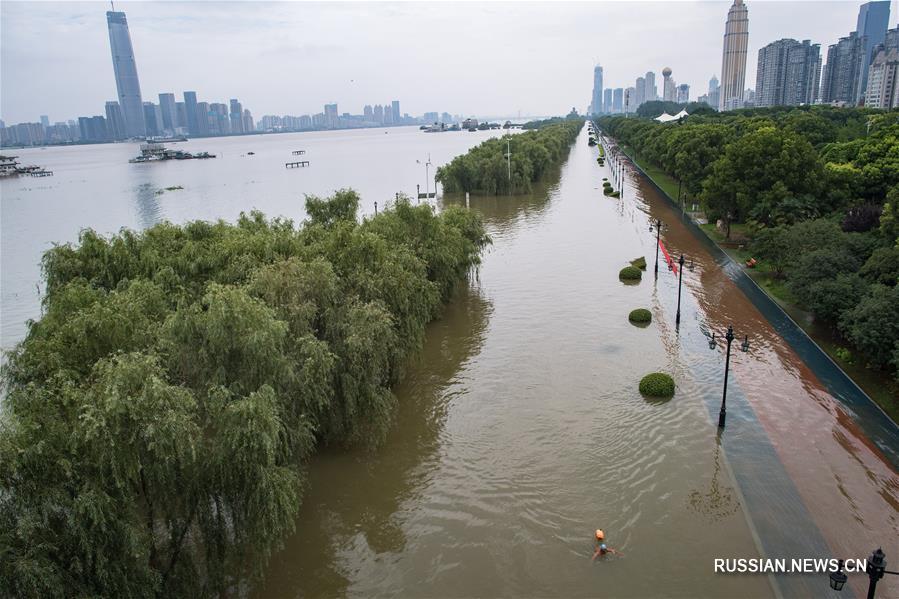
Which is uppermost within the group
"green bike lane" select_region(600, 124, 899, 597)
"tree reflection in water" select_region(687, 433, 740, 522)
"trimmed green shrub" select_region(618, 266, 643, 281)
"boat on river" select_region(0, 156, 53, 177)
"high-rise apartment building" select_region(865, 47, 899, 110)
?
"high-rise apartment building" select_region(865, 47, 899, 110)

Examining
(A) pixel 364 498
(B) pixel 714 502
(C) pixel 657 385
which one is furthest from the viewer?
(C) pixel 657 385

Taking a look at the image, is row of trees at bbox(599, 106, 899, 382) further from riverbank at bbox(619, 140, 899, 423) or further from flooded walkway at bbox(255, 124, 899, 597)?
flooded walkway at bbox(255, 124, 899, 597)

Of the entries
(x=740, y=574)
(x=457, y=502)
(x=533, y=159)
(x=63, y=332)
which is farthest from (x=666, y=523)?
(x=533, y=159)

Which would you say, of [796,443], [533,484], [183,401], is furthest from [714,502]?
[183,401]

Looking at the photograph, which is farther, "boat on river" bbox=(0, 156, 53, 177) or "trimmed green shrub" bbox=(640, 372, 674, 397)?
"boat on river" bbox=(0, 156, 53, 177)

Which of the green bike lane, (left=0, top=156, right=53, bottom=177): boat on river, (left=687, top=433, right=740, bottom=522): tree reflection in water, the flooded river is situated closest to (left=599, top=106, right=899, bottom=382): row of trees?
the green bike lane

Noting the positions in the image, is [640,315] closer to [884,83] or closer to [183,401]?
[183,401]

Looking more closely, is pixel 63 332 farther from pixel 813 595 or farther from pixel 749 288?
pixel 749 288

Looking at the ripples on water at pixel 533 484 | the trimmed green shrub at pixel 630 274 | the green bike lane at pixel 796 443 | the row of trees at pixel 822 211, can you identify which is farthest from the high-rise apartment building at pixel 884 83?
the ripples on water at pixel 533 484
